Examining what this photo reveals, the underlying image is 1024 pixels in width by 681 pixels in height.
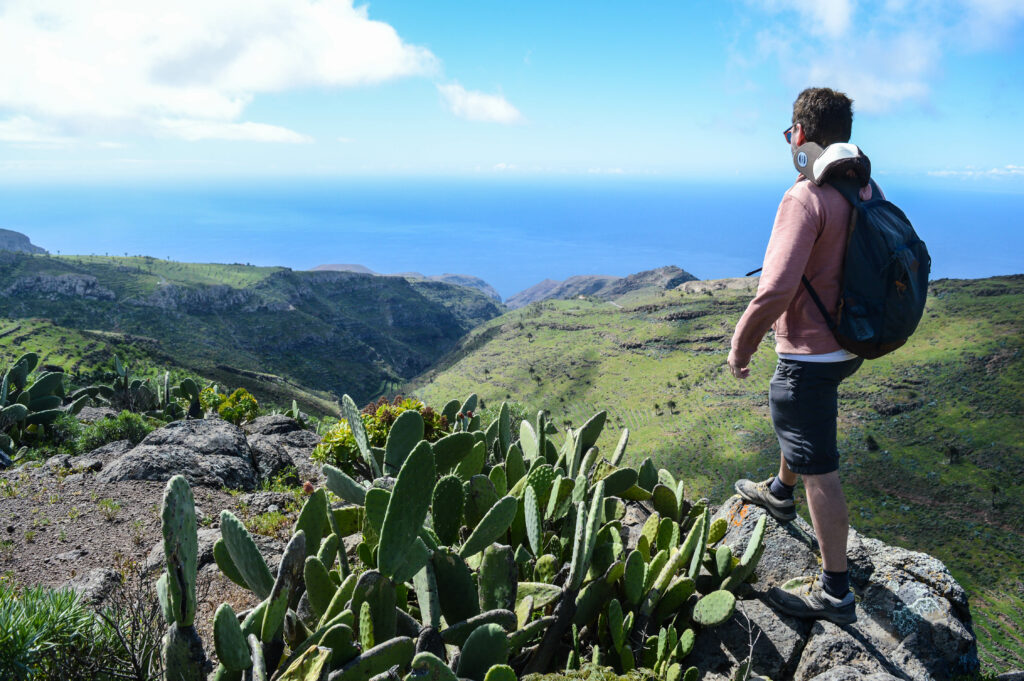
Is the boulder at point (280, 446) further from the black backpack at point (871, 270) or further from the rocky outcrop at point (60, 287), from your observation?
the rocky outcrop at point (60, 287)

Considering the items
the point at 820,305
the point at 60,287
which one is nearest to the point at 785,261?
the point at 820,305


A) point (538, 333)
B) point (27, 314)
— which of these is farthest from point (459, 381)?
point (27, 314)

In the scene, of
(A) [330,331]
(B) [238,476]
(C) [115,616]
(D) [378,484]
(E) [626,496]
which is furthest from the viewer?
(A) [330,331]

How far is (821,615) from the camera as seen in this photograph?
9.55 ft

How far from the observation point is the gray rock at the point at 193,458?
520 cm

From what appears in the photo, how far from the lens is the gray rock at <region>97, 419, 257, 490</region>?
5.20m

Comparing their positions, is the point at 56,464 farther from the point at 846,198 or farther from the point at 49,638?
the point at 846,198

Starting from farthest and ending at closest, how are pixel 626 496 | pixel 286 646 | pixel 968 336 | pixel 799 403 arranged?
pixel 968 336
pixel 626 496
pixel 799 403
pixel 286 646

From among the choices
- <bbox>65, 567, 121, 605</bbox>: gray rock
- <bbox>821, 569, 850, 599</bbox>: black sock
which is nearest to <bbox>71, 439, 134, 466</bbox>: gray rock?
<bbox>65, 567, 121, 605</bbox>: gray rock

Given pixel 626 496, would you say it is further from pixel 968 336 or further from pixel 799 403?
pixel 968 336

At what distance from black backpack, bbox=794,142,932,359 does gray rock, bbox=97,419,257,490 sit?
5.26 meters

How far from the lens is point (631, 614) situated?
101 inches

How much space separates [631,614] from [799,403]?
1.30 metres

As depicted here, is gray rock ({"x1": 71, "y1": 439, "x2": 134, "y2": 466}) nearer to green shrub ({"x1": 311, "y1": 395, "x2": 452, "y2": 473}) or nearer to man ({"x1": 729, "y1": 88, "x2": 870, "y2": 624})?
green shrub ({"x1": 311, "y1": 395, "x2": 452, "y2": 473})
